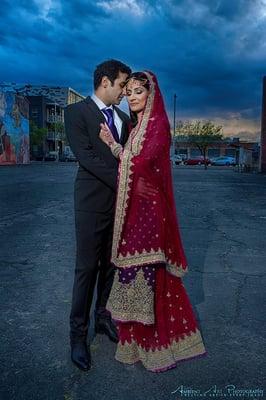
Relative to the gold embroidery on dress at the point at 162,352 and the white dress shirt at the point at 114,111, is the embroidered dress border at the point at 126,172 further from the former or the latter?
the gold embroidery on dress at the point at 162,352

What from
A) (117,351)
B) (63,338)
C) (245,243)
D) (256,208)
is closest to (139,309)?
(117,351)

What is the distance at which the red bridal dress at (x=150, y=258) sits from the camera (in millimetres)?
Answer: 2750

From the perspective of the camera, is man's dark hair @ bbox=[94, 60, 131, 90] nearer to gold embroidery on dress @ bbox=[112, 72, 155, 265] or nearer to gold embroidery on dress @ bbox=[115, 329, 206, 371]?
gold embroidery on dress @ bbox=[112, 72, 155, 265]

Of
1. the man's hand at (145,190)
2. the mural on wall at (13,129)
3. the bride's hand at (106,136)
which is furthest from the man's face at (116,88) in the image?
the mural on wall at (13,129)

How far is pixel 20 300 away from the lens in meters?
4.34

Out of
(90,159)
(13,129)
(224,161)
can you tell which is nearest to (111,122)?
(90,159)

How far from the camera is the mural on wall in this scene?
158 feet

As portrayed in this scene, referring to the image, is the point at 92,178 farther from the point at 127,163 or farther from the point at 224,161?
the point at 224,161

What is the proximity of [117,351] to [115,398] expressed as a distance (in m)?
0.45

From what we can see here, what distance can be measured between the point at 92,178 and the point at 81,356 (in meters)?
1.24

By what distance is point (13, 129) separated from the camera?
168ft

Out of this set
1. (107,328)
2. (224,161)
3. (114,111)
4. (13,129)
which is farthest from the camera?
(224,161)

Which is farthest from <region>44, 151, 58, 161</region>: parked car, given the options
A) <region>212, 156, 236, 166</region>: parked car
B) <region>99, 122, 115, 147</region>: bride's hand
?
<region>99, 122, 115, 147</region>: bride's hand

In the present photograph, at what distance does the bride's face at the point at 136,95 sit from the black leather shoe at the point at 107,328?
171 centimetres
